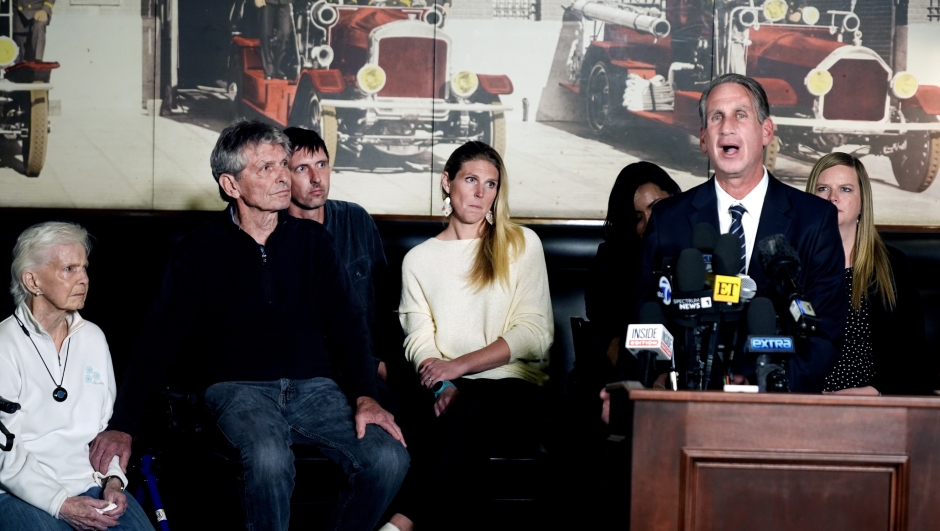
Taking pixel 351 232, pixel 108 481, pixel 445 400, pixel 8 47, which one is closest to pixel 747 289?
pixel 445 400

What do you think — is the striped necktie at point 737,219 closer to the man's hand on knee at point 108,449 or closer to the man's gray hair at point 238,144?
the man's gray hair at point 238,144

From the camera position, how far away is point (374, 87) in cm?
424

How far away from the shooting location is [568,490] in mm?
3367

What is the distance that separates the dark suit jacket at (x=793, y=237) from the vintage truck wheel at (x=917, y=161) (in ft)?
6.90

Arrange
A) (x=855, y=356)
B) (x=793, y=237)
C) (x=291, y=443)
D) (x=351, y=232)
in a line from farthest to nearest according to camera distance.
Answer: (x=351, y=232)
(x=855, y=356)
(x=291, y=443)
(x=793, y=237)

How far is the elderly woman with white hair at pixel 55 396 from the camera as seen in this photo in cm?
243

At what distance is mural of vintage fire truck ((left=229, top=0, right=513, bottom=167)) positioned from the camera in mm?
4215

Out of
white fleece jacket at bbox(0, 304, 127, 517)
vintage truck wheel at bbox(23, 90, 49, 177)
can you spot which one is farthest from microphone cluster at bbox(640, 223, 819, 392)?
vintage truck wheel at bbox(23, 90, 49, 177)

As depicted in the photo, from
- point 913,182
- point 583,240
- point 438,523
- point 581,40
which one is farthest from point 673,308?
point 913,182

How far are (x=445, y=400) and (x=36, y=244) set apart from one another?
127cm

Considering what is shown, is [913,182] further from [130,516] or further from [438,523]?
[130,516]

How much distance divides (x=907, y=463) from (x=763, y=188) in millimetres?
951

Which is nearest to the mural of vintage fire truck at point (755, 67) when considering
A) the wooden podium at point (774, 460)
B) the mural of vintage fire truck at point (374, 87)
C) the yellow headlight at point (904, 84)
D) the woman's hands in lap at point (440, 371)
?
the yellow headlight at point (904, 84)

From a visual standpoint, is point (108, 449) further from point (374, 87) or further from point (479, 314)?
point (374, 87)
